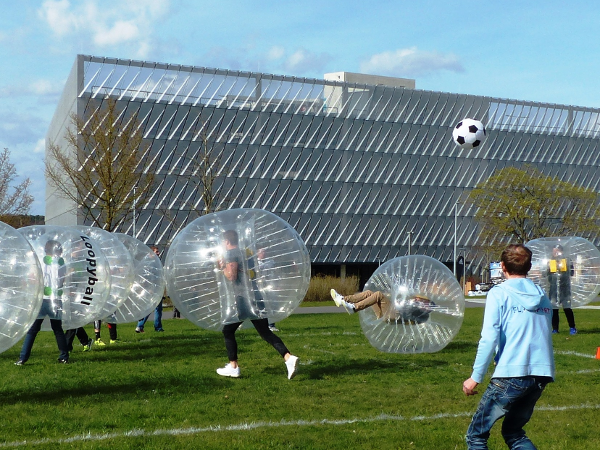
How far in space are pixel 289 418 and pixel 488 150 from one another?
69607mm

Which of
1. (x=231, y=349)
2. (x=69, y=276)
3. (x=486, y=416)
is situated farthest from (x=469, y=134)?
(x=486, y=416)

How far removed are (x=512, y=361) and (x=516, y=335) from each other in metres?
0.18

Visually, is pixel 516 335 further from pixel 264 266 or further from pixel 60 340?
pixel 60 340

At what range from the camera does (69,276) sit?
10.1 m

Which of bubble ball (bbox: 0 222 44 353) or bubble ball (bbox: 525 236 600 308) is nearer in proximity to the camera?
bubble ball (bbox: 0 222 44 353)

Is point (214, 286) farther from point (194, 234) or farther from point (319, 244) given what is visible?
point (319, 244)

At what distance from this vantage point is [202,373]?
1049 centimetres

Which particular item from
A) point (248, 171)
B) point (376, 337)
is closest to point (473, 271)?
point (248, 171)

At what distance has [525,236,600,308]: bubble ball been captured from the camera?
1511cm

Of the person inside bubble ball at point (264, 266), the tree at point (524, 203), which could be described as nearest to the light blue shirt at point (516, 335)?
the person inside bubble ball at point (264, 266)

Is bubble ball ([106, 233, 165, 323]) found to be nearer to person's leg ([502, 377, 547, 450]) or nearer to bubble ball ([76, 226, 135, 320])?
bubble ball ([76, 226, 135, 320])

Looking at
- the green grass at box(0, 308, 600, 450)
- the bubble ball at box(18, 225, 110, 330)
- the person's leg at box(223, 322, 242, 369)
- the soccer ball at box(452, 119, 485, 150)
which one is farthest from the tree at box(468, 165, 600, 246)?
the bubble ball at box(18, 225, 110, 330)

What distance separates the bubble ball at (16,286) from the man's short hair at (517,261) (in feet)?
15.8

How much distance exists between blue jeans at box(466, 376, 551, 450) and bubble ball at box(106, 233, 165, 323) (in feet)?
29.4
